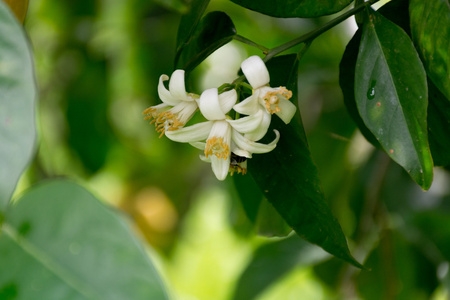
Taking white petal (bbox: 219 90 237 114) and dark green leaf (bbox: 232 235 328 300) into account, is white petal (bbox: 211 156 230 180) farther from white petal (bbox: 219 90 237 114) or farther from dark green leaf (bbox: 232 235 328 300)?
dark green leaf (bbox: 232 235 328 300)

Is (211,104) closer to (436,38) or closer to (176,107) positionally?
(176,107)

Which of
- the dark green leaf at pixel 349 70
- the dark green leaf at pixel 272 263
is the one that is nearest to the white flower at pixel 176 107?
the dark green leaf at pixel 349 70

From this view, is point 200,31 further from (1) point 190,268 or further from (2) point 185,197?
(1) point 190,268

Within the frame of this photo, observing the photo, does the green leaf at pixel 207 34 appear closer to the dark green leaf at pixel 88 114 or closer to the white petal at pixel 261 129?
the white petal at pixel 261 129

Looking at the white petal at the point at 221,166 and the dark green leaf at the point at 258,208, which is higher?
the white petal at the point at 221,166

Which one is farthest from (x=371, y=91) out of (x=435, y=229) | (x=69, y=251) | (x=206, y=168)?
(x=206, y=168)

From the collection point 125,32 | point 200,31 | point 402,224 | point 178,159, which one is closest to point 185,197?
point 178,159
